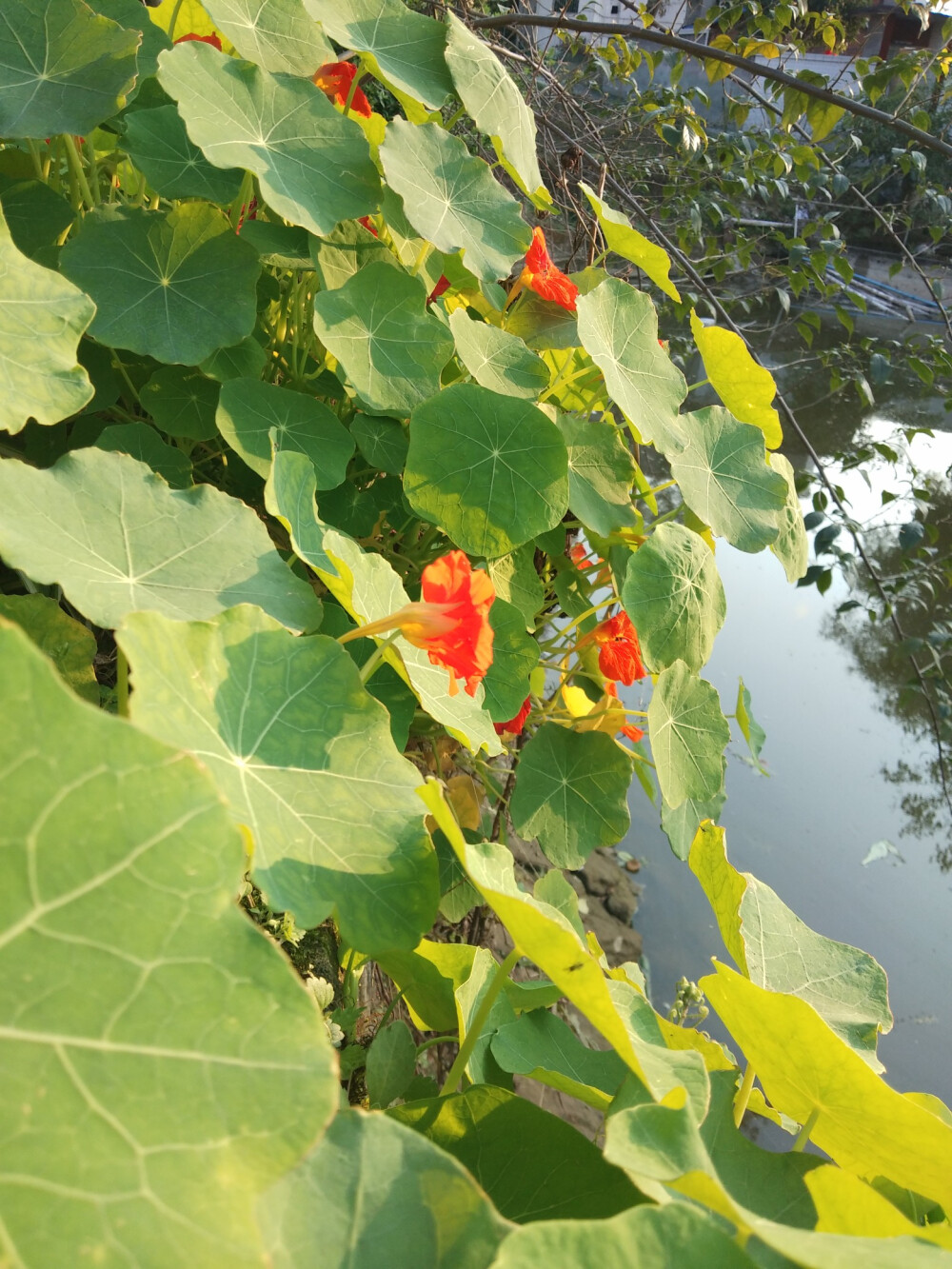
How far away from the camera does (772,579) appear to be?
12.9 feet

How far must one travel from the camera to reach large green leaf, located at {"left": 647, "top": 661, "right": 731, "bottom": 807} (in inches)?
36.1

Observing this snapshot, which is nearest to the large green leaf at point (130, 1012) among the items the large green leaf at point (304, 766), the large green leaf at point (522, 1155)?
the large green leaf at point (304, 766)

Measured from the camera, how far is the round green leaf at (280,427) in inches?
28.9

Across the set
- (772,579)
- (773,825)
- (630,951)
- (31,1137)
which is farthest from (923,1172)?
(772,579)

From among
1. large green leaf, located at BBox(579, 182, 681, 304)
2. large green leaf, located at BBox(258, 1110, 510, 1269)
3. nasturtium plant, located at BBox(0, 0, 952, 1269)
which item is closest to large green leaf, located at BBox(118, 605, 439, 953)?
nasturtium plant, located at BBox(0, 0, 952, 1269)

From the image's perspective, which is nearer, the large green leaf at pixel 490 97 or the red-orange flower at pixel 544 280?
the large green leaf at pixel 490 97

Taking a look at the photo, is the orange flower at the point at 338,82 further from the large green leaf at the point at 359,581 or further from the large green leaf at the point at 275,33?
the large green leaf at the point at 359,581

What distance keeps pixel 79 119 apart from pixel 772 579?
3650mm

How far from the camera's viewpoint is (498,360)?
91cm

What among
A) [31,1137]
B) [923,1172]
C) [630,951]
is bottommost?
[630,951]

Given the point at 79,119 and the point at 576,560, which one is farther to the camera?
the point at 576,560

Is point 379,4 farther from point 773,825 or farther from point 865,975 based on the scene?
point 773,825

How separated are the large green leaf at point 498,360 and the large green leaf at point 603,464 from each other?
62 millimetres

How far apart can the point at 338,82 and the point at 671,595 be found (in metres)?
0.63
